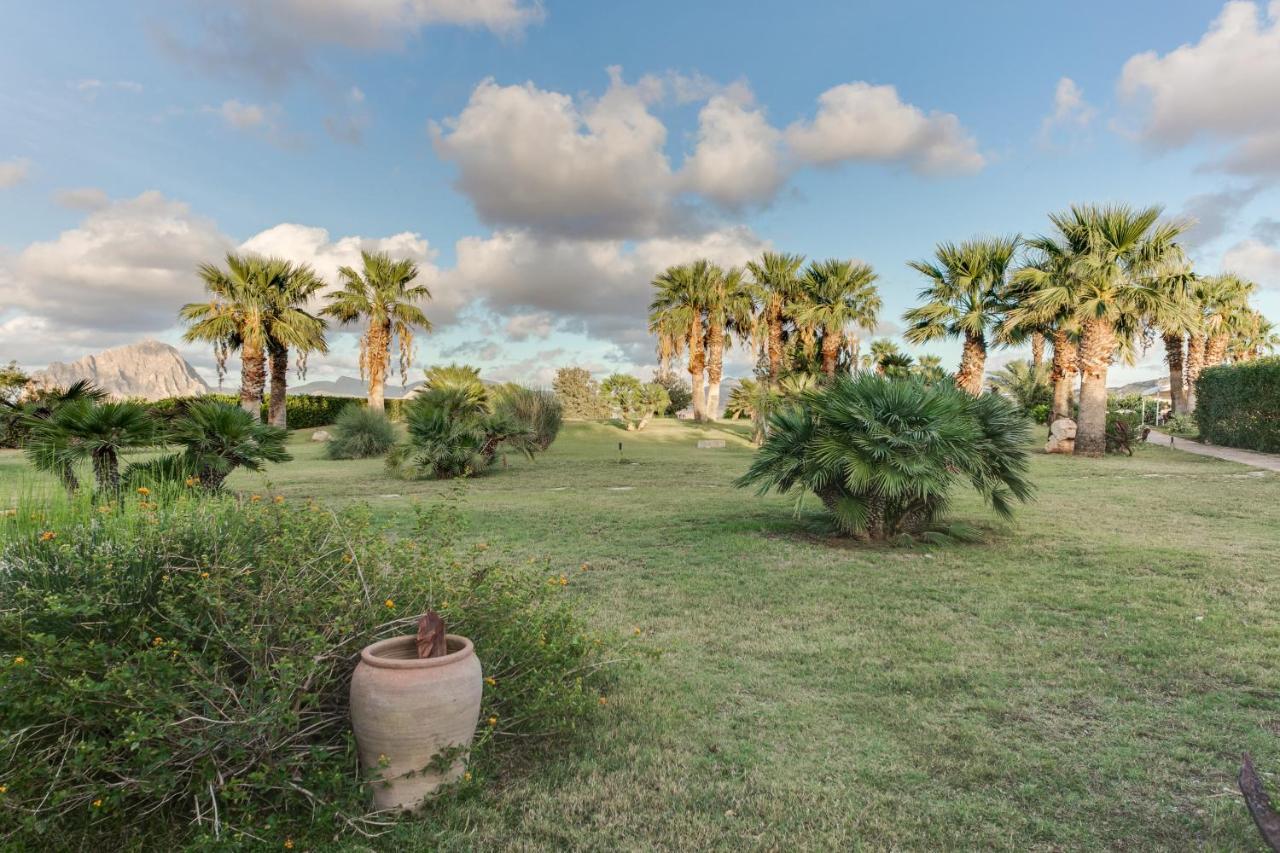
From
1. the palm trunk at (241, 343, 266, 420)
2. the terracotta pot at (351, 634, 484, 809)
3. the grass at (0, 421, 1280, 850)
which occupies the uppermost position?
the palm trunk at (241, 343, 266, 420)

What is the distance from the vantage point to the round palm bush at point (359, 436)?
67.6ft

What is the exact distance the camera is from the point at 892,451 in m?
6.66

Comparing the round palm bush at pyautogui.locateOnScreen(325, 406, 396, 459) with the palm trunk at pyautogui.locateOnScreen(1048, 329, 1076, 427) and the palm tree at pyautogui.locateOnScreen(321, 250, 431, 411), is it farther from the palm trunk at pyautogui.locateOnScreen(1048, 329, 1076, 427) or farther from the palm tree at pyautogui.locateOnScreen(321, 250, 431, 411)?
the palm trunk at pyautogui.locateOnScreen(1048, 329, 1076, 427)

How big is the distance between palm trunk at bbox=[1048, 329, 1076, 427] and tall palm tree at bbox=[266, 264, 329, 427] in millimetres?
26288

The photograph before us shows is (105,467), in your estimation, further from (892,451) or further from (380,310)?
(380,310)

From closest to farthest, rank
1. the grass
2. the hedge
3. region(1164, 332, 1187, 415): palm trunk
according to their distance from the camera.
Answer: the grass → the hedge → region(1164, 332, 1187, 415): palm trunk

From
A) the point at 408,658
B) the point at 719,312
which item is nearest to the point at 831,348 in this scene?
the point at 719,312

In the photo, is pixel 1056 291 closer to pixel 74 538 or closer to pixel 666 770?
pixel 666 770

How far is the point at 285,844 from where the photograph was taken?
90.7 inches

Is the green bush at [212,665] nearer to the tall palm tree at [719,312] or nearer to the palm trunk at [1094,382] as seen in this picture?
the palm trunk at [1094,382]

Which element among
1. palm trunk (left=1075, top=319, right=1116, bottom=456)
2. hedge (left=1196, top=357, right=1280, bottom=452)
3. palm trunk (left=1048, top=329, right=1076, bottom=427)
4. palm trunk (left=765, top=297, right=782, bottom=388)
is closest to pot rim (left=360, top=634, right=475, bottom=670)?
palm trunk (left=1075, top=319, right=1116, bottom=456)

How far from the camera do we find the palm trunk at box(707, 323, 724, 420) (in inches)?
1430

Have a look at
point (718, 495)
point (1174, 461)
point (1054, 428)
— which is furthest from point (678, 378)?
Result: point (718, 495)

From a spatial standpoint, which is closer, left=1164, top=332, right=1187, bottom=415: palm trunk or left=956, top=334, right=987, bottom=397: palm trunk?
left=956, top=334, right=987, bottom=397: palm trunk
